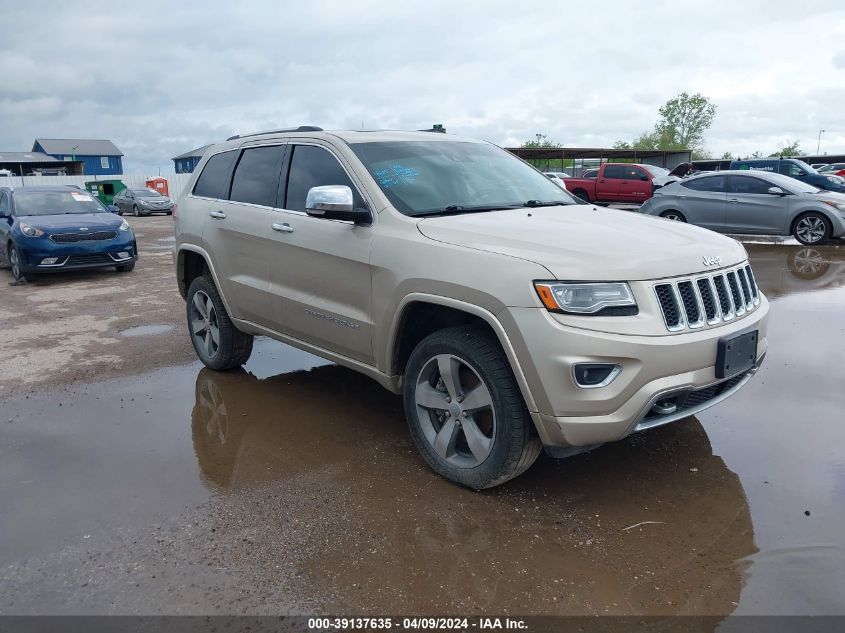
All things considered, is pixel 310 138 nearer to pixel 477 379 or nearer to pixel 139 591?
pixel 477 379

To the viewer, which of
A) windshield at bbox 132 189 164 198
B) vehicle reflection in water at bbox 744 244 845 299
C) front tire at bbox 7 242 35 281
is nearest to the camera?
vehicle reflection in water at bbox 744 244 845 299

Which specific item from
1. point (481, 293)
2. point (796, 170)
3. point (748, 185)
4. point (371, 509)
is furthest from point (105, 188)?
point (481, 293)

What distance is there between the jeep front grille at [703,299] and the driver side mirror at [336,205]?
168cm

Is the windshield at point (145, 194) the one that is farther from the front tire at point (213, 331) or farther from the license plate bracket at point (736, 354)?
the license plate bracket at point (736, 354)

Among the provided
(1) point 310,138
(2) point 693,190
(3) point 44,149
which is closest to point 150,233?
(2) point 693,190

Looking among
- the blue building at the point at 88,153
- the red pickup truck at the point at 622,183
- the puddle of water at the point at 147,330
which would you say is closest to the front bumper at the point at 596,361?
the puddle of water at the point at 147,330

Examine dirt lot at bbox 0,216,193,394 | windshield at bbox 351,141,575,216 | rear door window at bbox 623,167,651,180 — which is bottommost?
dirt lot at bbox 0,216,193,394

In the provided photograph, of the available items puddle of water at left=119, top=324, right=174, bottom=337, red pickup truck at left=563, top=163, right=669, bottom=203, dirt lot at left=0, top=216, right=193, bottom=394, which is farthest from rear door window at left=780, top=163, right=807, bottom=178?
puddle of water at left=119, top=324, right=174, bottom=337

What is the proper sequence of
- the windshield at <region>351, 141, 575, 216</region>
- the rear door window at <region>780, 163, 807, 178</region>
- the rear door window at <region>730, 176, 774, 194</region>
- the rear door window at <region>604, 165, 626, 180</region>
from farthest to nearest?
the rear door window at <region>604, 165, 626, 180</region>, the rear door window at <region>780, 163, 807, 178</region>, the rear door window at <region>730, 176, 774, 194</region>, the windshield at <region>351, 141, 575, 216</region>

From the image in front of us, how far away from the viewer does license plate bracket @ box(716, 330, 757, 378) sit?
333 cm

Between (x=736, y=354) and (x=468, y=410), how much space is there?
4.40 ft

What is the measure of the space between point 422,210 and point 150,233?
19038mm

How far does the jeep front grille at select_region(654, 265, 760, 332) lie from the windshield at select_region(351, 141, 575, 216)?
4.27 ft

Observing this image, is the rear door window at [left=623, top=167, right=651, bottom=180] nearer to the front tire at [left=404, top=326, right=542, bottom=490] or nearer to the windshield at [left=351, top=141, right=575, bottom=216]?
the windshield at [left=351, top=141, right=575, bottom=216]
